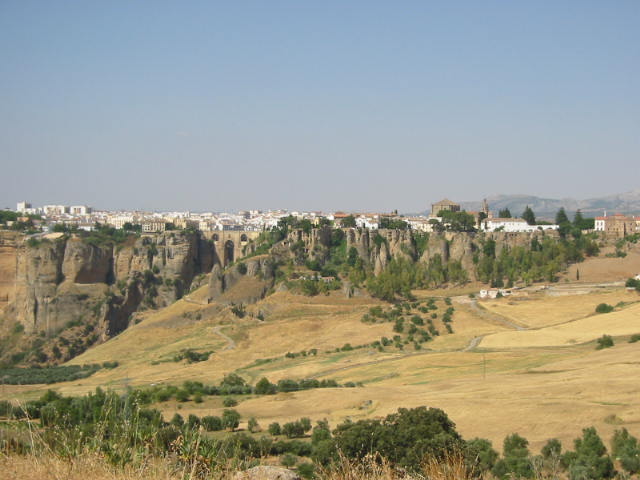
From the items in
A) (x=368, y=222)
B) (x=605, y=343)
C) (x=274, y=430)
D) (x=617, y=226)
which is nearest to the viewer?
(x=274, y=430)

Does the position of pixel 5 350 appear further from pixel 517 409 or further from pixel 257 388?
pixel 517 409

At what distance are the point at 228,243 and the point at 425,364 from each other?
207 feet

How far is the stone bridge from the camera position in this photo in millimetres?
101125

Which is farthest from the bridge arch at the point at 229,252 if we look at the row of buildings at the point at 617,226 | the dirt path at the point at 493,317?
the row of buildings at the point at 617,226

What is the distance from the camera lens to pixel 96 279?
90.2m

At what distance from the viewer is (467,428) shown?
82.5 ft

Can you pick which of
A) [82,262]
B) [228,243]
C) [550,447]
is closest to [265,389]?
[550,447]

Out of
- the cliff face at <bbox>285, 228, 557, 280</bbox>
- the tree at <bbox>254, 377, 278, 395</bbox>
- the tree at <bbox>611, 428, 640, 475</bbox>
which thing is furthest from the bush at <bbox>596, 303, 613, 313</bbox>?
the tree at <bbox>611, 428, 640, 475</bbox>

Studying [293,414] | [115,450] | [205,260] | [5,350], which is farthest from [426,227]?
[115,450]

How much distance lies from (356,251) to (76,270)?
34.4 m

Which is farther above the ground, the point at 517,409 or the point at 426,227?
the point at 426,227

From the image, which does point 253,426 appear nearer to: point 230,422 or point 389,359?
point 230,422

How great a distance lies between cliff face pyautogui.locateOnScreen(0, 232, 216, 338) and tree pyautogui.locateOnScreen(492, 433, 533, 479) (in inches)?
2624

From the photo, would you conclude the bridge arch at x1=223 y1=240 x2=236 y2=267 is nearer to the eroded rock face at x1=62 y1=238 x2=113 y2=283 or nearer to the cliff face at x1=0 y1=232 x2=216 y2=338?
the cliff face at x1=0 y1=232 x2=216 y2=338
